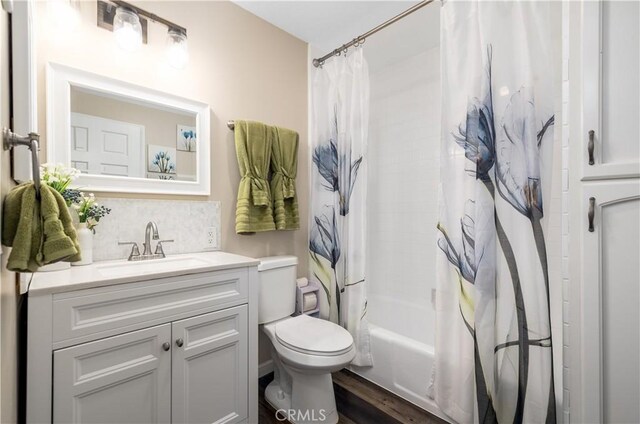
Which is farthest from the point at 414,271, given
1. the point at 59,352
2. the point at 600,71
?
the point at 59,352

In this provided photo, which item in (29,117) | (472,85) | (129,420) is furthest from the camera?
(472,85)

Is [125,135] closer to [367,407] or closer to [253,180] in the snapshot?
[253,180]

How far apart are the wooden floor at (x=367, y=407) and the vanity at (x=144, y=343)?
0.49m

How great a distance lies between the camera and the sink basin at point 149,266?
46.4 inches

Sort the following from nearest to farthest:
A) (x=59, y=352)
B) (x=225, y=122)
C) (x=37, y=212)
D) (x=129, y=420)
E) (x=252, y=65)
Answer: (x=37, y=212) → (x=59, y=352) → (x=129, y=420) → (x=225, y=122) → (x=252, y=65)

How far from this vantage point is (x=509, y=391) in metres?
1.20

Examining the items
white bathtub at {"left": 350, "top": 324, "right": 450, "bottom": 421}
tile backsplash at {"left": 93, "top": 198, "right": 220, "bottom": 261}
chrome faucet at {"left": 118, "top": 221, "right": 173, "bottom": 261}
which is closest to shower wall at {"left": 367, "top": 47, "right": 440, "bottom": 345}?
white bathtub at {"left": 350, "top": 324, "right": 450, "bottom": 421}

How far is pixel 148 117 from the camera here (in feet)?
5.20

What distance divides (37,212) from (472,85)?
155cm

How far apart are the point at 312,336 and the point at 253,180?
3.22ft

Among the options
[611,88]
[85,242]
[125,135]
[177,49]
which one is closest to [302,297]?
[85,242]

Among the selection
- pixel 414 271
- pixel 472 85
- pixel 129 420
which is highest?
pixel 472 85

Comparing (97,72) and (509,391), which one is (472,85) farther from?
(97,72)

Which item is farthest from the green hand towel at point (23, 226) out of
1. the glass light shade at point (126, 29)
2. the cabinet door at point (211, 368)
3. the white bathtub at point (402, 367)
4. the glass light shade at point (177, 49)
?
the white bathtub at point (402, 367)
